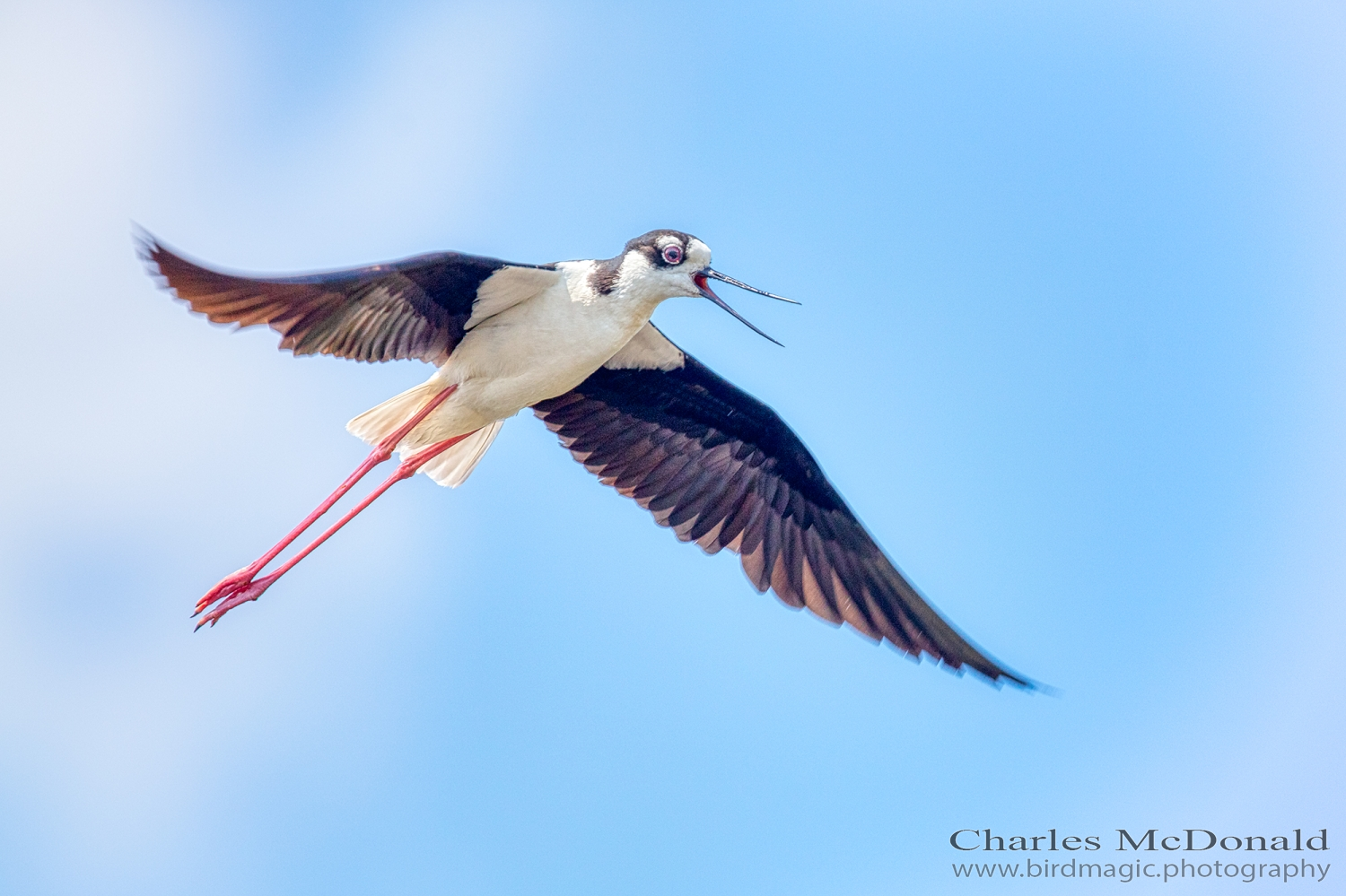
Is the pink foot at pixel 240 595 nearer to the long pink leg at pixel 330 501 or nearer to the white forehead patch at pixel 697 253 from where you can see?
the long pink leg at pixel 330 501

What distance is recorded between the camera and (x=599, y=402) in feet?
39.5

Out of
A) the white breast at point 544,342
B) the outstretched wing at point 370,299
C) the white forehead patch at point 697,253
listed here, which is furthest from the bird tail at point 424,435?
the white forehead patch at point 697,253

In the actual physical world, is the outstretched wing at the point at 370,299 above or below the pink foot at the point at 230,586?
above

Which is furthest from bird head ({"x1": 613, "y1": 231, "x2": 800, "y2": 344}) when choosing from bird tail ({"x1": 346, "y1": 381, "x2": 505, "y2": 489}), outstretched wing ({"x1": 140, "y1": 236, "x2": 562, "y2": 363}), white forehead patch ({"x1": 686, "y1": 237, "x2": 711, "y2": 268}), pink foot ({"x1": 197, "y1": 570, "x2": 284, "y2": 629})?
pink foot ({"x1": 197, "y1": 570, "x2": 284, "y2": 629})

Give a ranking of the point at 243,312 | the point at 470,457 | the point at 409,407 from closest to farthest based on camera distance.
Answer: the point at 243,312, the point at 409,407, the point at 470,457

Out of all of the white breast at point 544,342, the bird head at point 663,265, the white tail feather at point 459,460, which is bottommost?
the white tail feather at point 459,460

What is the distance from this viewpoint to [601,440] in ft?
39.5

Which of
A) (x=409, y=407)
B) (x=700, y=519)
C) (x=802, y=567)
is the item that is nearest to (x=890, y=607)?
(x=802, y=567)

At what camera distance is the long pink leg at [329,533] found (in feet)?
34.7

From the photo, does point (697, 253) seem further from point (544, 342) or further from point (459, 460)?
point (459, 460)

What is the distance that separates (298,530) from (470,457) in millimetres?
1613

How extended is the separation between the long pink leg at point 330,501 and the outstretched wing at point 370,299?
0.39m

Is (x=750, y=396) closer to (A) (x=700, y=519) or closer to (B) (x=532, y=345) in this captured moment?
(A) (x=700, y=519)

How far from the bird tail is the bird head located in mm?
1631
